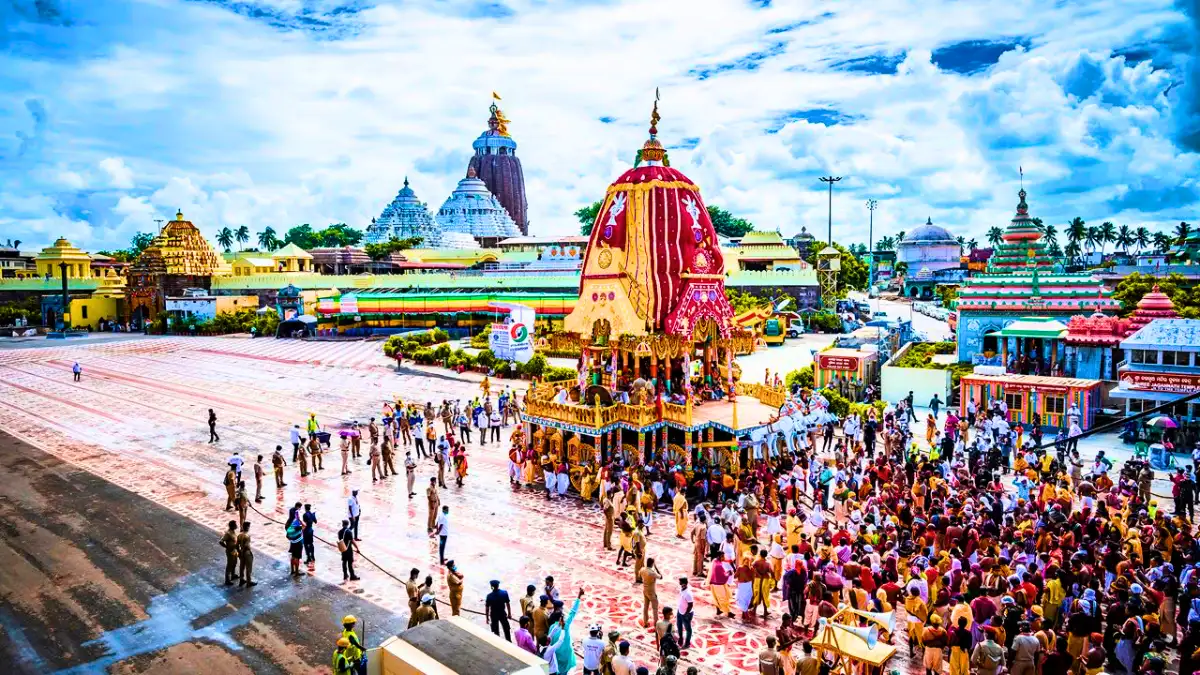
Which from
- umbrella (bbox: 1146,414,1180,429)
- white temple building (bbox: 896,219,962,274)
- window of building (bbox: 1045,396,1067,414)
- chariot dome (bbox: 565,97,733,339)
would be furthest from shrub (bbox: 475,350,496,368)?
white temple building (bbox: 896,219,962,274)

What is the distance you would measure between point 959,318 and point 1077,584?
22.8m

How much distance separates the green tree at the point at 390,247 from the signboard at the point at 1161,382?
61.8m

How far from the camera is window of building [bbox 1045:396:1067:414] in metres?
20.3

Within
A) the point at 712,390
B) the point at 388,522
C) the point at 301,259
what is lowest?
the point at 388,522

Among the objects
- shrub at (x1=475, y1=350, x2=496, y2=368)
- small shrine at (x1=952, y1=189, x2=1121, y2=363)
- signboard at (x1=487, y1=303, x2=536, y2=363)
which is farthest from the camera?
shrub at (x1=475, y1=350, x2=496, y2=368)

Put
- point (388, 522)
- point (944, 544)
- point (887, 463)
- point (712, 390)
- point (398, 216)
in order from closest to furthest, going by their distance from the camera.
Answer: point (944, 544), point (388, 522), point (887, 463), point (712, 390), point (398, 216)

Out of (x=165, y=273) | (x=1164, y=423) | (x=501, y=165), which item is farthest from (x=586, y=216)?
(x=1164, y=423)

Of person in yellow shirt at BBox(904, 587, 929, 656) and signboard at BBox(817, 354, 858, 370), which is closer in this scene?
person in yellow shirt at BBox(904, 587, 929, 656)

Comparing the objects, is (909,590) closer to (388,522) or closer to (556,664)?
(556,664)

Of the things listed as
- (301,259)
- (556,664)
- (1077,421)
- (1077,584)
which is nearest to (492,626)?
(556,664)

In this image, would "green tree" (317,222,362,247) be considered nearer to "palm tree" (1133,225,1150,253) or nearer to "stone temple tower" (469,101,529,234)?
"stone temple tower" (469,101,529,234)

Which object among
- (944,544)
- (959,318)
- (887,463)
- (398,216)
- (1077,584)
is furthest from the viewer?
(398,216)

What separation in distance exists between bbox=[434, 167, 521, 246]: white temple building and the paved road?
64915mm

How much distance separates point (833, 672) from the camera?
24.9 feet
